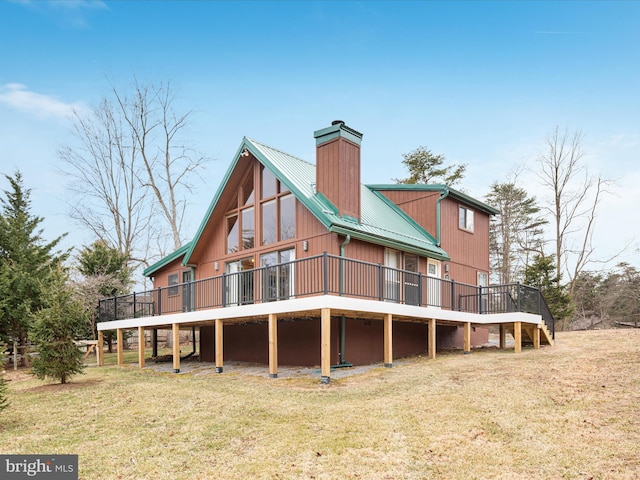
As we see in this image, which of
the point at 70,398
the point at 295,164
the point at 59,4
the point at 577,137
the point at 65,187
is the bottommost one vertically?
the point at 70,398

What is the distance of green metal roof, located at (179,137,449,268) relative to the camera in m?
14.2

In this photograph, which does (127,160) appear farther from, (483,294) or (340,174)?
(483,294)

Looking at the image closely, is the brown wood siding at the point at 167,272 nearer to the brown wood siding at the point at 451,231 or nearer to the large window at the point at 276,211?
the large window at the point at 276,211

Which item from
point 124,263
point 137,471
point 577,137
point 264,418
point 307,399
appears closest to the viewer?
point 137,471

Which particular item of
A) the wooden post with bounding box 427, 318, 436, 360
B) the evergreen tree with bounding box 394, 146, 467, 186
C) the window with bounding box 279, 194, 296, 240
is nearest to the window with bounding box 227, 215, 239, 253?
the window with bounding box 279, 194, 296, 240

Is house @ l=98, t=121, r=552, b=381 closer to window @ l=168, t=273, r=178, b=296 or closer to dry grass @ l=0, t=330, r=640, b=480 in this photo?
window @ l=168, t=273, r=178, b=296

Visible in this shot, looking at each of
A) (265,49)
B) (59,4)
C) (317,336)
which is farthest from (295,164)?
(59,4)

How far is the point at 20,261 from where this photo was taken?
66.7 ft

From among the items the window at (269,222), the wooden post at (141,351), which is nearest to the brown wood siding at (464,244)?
the window at (269,222)

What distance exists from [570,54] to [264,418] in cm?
1977

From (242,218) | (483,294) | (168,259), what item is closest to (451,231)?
(483,294)

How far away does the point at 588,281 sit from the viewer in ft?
110

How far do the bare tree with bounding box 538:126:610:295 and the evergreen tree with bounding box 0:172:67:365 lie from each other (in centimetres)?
2875

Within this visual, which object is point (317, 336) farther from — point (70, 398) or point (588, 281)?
point (588, 281)
